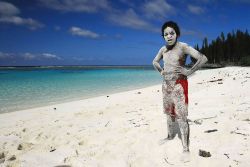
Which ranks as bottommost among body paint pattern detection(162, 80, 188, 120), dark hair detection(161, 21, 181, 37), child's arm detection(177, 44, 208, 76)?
body paint pattern detection(162, 80, 188, 120)

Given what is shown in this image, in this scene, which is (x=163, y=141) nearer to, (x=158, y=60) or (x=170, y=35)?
(x=158, y=60)

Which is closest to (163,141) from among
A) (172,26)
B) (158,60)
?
(158,60)

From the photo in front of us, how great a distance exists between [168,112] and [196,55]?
1.29m

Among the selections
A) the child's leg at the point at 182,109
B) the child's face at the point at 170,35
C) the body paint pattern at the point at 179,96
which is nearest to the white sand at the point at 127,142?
the child's leg at the point at 182,109

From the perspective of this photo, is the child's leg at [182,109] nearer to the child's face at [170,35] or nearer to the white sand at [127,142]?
the white sand at [127,142]

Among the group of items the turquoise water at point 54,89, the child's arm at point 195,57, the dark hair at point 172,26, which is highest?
the dark hair at point 172,26

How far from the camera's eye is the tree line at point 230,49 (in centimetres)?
7038

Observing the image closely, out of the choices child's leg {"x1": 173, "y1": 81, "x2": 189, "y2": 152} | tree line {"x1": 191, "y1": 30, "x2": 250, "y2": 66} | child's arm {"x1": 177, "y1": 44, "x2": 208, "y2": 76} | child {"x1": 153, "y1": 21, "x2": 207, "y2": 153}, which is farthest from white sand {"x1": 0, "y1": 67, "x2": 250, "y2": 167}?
tree line {"x1": 191, "y1": 30, "x2": 250, "y2": 66}

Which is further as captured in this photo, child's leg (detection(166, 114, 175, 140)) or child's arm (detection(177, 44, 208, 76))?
child's leg (detection(166, 114, 175, 140))

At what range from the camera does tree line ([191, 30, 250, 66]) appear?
7038 cm

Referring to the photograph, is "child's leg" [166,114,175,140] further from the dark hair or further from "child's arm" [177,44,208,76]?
the dark hair

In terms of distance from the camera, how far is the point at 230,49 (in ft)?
241

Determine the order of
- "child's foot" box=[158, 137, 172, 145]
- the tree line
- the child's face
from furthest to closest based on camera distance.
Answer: the tree line, "child's foot" box=[158, 137, 172, 145], the child's face

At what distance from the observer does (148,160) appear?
475 cm
